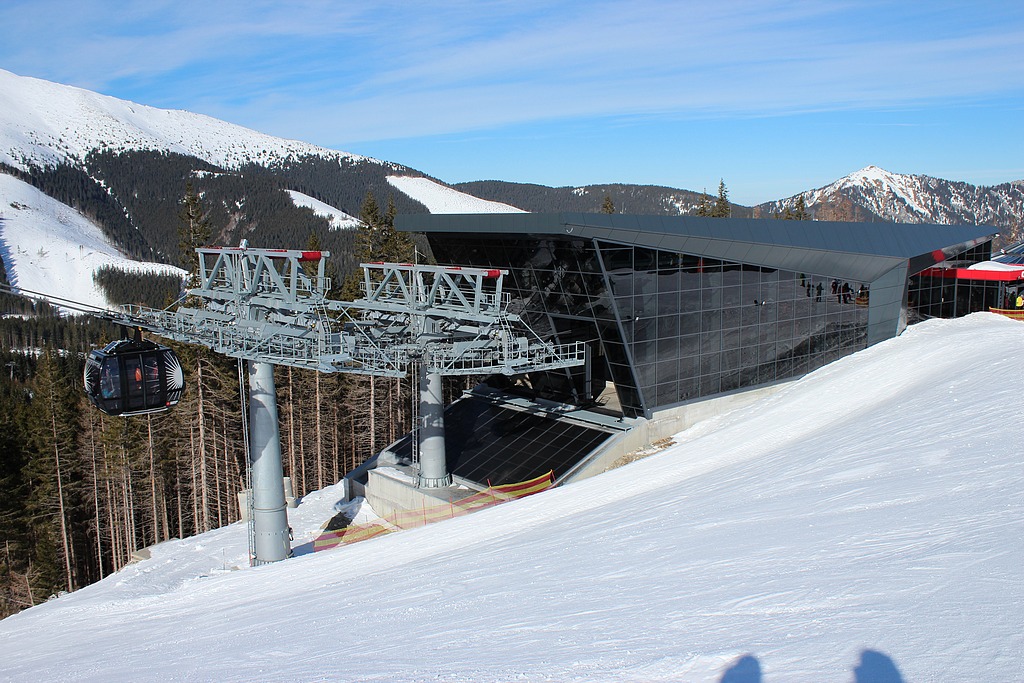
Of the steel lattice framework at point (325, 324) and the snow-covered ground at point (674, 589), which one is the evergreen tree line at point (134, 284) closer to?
the steel lattice framework at point (325, 324)

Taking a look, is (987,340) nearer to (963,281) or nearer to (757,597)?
(963,281)

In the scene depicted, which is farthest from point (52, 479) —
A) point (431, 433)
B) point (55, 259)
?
point (55, 259)

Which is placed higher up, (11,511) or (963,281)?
(963,281)

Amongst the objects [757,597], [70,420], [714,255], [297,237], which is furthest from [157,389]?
[297,237]

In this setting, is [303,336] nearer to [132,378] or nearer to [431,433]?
[431,433]

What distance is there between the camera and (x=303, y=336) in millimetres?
22359

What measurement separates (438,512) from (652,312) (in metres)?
10.2

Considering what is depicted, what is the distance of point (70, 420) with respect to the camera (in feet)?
121

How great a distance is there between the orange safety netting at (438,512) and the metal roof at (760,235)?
28.1ft

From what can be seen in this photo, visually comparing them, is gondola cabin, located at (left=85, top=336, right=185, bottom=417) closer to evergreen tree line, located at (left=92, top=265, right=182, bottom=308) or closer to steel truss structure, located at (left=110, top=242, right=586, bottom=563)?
steel truss structure, located at (left=110, top=242, right=586, bottom=563)

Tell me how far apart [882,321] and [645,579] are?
28.3 metres

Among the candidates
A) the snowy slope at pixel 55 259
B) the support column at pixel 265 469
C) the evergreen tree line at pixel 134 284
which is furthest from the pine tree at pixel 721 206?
the snowy slope at pixel 55 259

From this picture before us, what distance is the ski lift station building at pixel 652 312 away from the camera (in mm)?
26438

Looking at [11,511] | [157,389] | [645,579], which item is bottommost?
[11,511]
